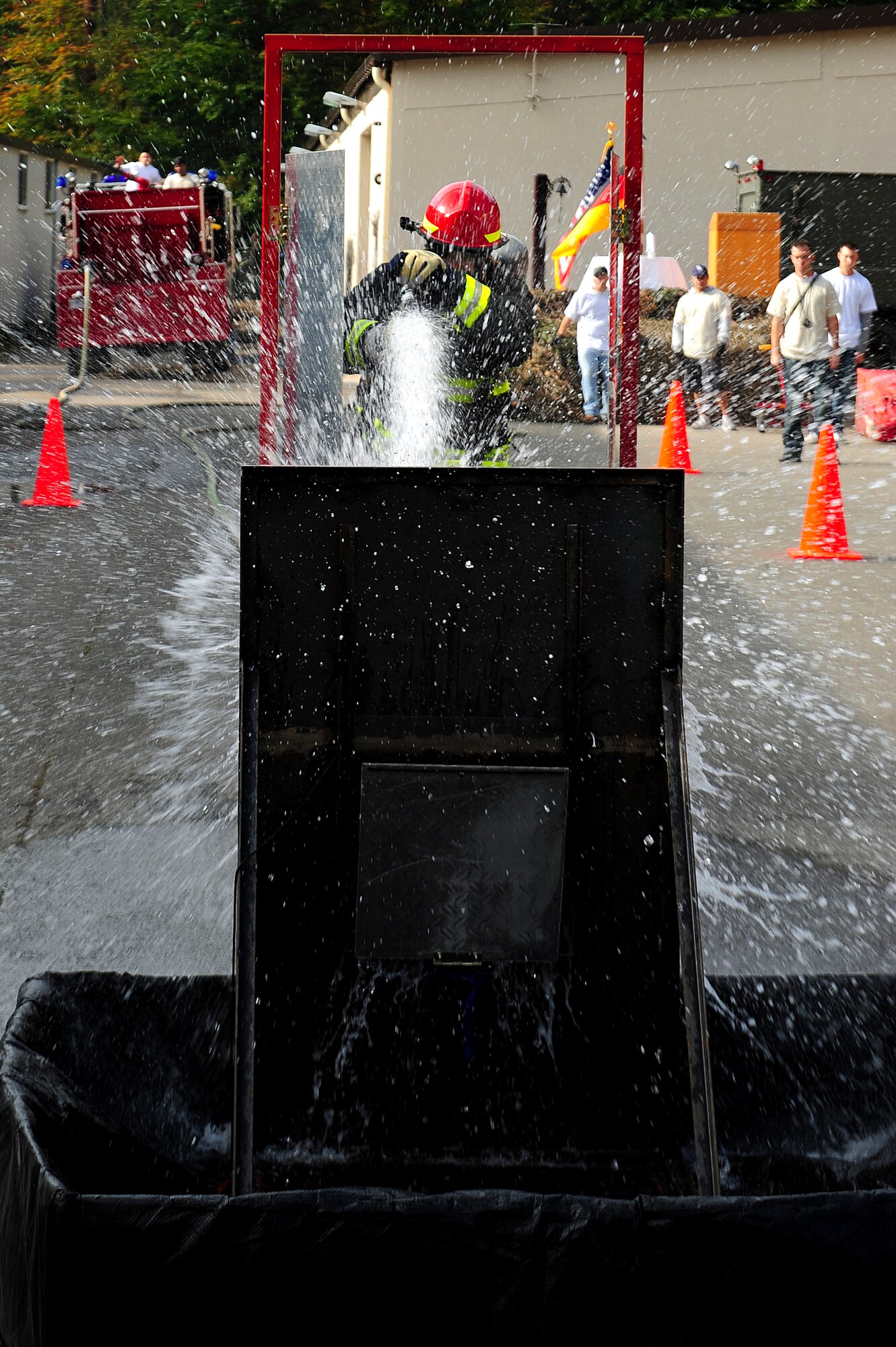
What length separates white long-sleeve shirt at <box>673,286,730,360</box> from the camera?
558 inches

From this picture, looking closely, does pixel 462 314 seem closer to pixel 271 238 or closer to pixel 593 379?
pixel 271 238

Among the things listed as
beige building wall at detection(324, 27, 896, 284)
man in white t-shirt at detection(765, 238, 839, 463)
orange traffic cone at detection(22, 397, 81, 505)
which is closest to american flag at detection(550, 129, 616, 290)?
orange traffic cone at detection(22, 397, 81, 505)

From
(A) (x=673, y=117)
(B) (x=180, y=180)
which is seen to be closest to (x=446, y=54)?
(B) (x=180, y=180)

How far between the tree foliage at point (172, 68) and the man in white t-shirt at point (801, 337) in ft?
80.9

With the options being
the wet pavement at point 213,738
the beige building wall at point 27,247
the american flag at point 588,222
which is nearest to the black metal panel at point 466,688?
the wet pavement at point 213,738

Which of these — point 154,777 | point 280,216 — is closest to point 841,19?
point 280,216

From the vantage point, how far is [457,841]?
8.73ft

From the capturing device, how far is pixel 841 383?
12828 millimetres

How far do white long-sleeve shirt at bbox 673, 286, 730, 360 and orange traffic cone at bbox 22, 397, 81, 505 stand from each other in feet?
22.9

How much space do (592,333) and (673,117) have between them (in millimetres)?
8660

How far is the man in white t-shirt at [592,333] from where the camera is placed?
1369 cm

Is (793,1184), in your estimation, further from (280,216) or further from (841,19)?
(841,19)

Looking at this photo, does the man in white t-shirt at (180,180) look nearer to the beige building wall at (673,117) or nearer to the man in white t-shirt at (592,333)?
the beige building wall at (673,117)

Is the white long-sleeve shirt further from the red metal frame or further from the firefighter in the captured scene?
the firefighter
